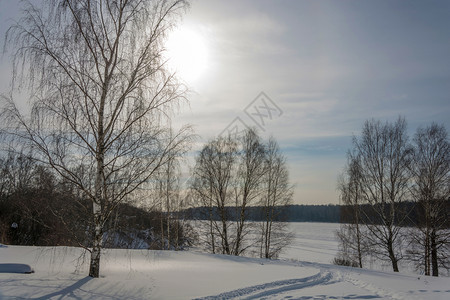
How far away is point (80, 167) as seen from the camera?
23.9ft

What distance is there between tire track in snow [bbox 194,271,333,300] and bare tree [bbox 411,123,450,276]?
9.77 metres

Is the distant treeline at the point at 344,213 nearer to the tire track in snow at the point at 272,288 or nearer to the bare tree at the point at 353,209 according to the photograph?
the bare tree at the point at 353,209

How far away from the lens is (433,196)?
679 inches

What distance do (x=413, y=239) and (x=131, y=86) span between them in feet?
58.7

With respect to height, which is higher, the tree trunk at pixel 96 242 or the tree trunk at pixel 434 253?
the tree trunk at pixel 96 242

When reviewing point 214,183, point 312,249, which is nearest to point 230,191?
point 214,183

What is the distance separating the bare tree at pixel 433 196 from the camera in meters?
16.9

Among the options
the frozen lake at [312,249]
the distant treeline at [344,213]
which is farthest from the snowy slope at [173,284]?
the frozen lake at [312,249]

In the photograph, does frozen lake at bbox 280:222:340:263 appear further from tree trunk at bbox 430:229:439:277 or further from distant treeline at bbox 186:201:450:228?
tree trunk at bbox 430:229:439:277

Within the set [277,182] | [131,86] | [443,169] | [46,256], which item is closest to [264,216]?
[277,182]

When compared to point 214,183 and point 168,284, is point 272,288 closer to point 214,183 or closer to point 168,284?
point 168,284

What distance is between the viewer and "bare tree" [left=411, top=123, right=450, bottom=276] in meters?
16.9

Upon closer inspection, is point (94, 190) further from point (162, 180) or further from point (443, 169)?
point (443, 169)

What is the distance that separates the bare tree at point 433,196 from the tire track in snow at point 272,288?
977 centimetres
